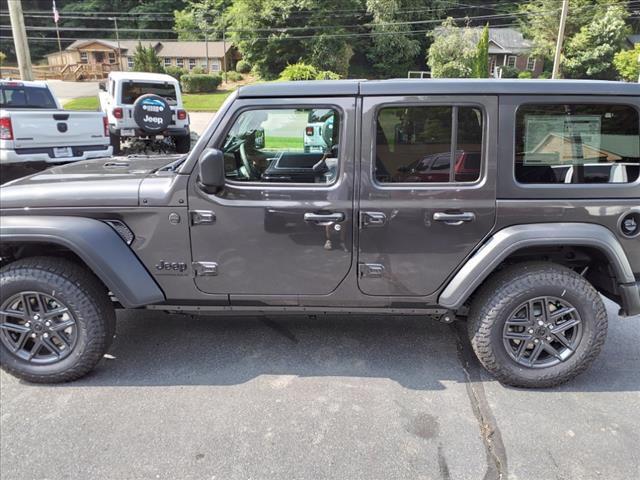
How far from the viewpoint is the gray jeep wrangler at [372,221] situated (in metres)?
2.79

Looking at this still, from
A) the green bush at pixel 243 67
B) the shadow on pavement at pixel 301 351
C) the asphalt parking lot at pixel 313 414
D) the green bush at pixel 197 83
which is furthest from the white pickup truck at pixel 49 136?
the green bush at pixel 243 67

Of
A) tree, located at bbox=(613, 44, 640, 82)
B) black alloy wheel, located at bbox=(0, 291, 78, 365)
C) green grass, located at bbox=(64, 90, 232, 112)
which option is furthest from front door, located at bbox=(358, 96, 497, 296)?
tree, located at bbox=(613, 44, 640, 82)

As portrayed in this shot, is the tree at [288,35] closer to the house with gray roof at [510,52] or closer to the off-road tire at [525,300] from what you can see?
the house with gray roof at [510,52]

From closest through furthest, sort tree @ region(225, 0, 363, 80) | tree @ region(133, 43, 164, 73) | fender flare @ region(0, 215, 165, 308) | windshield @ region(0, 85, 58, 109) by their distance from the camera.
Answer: fender flare @ region(0, 215, 165, 308) < windshield @ region(0, 85, 58, 109) < tree @ region(133, 43, 164, 73) < tree @ region(225, 0, 363, 80)

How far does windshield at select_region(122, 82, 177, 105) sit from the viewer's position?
41.4ft

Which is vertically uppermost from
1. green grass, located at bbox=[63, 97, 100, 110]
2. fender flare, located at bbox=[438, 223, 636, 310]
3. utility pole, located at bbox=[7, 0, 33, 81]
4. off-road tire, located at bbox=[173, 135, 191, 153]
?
utility pole, located at bbox=[7, 0, 33, 81]

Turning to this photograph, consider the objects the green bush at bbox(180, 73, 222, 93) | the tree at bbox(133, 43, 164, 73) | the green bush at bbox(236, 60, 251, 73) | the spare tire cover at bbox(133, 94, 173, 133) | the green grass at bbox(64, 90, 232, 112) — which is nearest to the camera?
the spare tire cover at bbox(133, 94, 173, 133)

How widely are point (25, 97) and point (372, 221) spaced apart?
9.98 m

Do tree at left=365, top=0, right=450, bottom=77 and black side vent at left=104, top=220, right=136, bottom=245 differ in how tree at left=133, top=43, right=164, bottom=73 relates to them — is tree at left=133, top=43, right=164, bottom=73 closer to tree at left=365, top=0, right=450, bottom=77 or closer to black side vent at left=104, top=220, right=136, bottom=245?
tree at left=365, top=0, right=450, bottom=77

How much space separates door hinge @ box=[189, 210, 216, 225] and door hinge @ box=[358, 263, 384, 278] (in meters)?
0.95

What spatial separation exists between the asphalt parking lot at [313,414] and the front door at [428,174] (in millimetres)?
929

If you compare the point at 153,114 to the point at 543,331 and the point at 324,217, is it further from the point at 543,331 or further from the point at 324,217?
the point at 543,331

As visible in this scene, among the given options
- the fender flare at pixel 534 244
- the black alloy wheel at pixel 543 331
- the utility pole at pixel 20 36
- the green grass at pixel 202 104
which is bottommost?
the green grass at pixel 202 104

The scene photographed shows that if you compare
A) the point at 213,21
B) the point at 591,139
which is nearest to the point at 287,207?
the point at 591,139
